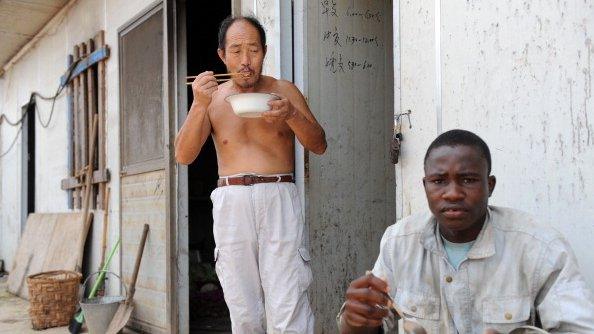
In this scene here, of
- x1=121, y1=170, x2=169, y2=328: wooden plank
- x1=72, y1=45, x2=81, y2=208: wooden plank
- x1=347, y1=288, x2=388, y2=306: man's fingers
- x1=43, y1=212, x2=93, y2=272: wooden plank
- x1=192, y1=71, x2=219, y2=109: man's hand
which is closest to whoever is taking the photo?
x1=347, y1=288, x2=388, y2=306: man's fingers

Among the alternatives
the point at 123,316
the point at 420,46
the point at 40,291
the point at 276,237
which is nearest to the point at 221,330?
the point at 123,316

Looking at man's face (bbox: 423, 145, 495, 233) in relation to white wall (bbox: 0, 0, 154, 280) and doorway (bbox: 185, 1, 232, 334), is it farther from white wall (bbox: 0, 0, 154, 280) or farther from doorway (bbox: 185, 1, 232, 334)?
doorway (bbox: 185, 1, 232, 334)

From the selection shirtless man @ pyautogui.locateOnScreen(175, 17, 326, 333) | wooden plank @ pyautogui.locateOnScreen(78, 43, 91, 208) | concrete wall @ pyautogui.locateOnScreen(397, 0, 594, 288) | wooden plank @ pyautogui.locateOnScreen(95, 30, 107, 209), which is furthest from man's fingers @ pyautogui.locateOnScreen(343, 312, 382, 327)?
wooden plank @ pyautogui.locateOnScreen(78, 43, 91, 208)

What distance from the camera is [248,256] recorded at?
275cm

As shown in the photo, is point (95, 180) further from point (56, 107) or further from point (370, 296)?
point (370, 296)

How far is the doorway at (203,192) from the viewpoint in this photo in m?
5.92

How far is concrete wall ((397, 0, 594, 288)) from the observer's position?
2.06 m

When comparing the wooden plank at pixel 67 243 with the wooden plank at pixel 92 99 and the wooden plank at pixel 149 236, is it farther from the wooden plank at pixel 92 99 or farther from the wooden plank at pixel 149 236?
the wooden plank at pixel 149 236

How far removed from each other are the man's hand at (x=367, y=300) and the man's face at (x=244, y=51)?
1.52 m

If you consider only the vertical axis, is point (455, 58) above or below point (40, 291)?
above

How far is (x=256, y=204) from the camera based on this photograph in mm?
2725

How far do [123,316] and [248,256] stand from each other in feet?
8.67

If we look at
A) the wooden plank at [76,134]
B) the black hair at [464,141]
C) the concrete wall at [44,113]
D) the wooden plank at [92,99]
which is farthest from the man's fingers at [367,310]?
the wooden plank at [76,134]

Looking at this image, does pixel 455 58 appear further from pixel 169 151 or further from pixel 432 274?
pixel 169 151
